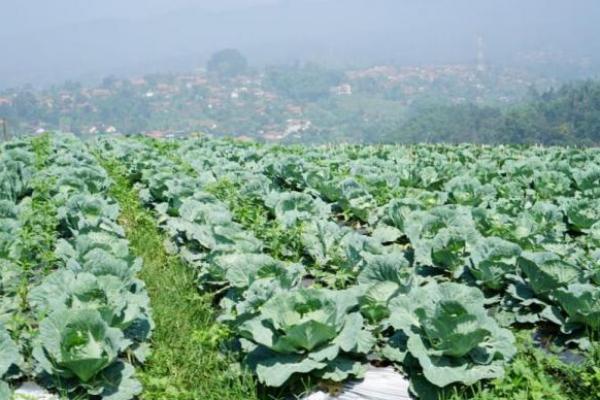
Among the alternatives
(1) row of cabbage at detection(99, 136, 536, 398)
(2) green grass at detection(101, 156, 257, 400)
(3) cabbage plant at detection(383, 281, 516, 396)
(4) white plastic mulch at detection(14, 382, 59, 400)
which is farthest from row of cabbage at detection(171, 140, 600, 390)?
(4) white plastic mulch at detection(14, 382, 59, 400)

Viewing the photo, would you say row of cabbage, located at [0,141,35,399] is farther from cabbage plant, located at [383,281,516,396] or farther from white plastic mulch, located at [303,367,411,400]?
cabbage plant, located at [383,281,516,396]

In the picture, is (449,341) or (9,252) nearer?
(449,341)

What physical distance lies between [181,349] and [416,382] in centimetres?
159

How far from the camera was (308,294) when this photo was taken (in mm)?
3600

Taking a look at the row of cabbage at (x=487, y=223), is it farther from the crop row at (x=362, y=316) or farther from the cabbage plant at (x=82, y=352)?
the cabbage plant at (x=82, y=352)

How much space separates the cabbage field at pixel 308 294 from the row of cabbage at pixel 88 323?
0.01 metres

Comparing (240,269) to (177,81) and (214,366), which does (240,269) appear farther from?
(177,81)

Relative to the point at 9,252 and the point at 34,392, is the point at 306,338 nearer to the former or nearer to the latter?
the point at 34,392

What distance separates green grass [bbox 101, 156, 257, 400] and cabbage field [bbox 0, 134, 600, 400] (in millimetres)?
24

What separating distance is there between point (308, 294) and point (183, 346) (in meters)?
1.05

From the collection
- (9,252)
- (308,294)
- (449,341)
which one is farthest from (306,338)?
(9,252)

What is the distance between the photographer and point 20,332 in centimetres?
380

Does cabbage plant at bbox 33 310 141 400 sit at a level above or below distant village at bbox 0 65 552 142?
above

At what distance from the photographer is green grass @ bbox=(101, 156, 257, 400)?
351 centimetres
